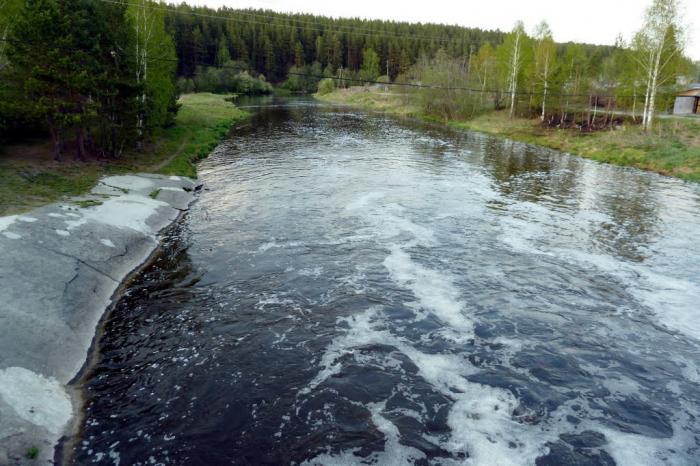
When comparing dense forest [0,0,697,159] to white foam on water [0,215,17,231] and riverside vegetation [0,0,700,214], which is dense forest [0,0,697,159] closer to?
riverside vegetation [0,0,700,214]

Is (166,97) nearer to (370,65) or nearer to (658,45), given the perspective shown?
(658,45)

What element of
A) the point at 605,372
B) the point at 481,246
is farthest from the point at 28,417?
the point at 481,246

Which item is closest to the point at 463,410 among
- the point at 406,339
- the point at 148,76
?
the point at 406,339

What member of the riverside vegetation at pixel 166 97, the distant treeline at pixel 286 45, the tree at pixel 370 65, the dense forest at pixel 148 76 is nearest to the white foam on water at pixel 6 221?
the riverside vegetation at pixel 166 97

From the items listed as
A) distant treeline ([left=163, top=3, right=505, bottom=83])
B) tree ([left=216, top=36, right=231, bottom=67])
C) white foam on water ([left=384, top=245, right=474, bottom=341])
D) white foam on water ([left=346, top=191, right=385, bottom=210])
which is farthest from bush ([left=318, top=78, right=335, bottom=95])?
white foam on water ([left=384, top=245, right=474, bottom=341])

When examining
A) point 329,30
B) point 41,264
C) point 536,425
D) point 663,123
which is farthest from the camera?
point 329,30

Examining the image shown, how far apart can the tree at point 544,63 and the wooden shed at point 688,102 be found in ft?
57.2

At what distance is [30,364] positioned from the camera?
39.4ft

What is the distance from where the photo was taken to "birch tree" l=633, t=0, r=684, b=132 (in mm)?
50375

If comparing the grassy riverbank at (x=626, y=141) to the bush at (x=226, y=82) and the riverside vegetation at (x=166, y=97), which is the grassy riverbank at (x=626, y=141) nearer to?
the riverside vegetation at (x=166, y=97)

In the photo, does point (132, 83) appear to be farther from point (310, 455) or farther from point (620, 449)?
point (620, 449)

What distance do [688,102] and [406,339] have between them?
237 feet

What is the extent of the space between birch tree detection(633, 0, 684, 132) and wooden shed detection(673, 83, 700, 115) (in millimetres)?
13219

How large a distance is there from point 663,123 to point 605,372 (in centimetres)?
5305
